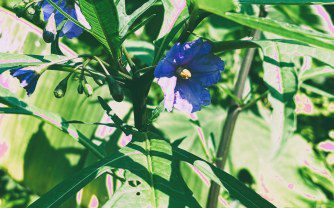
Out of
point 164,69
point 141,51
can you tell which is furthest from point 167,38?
point 141,51

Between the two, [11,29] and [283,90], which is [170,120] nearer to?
[11,29]

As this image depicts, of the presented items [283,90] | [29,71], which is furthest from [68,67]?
[283,90]

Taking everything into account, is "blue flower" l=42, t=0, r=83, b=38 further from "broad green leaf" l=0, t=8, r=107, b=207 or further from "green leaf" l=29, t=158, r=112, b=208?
"broad green leaf" l=0, t=8, r=107, b=207

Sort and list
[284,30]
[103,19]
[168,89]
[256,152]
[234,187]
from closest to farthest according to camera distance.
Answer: [284,30]
[103,19]
[234,187]
[168,89]
[256,152]

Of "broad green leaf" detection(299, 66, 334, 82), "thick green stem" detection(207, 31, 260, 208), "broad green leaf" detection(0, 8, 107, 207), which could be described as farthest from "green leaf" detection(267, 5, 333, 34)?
"broad green leaf" detection(0, 8, 107, 207)

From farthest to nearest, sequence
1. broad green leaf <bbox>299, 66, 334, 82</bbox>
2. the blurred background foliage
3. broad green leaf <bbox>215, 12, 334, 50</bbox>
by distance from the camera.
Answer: the blurred background foliage < broad green leaf <bbox>299, 66, 334, 82</bbox> < broad green leaf <bbox>215, 12, 334, 50</bbox>

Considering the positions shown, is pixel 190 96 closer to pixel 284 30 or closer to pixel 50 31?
pixel 50 31
